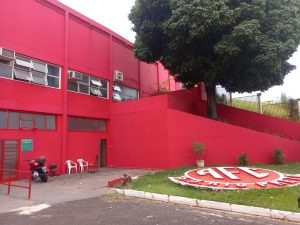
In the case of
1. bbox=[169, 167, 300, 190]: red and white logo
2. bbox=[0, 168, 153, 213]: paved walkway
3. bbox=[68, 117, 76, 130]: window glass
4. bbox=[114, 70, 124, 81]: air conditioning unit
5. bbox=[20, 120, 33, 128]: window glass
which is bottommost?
bbox=[0, 168, 153, 213]: paved walkway

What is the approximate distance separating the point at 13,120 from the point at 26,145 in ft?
4.36

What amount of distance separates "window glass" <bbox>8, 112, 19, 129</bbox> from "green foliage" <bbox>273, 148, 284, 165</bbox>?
42.0ft

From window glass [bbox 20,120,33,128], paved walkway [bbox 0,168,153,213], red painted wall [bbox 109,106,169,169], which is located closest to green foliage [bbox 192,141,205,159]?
red painted wall [bbox 109,106,169,169]

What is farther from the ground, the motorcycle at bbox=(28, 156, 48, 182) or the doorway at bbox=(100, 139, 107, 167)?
the doorway at bbox=(100, 139, 107, 167)

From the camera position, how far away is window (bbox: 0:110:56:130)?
14.8 m

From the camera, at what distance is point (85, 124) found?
19609 mm

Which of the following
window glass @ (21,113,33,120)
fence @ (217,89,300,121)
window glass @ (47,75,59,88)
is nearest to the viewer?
window glass @ (21,113,33,120)

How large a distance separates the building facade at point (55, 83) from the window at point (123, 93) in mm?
70

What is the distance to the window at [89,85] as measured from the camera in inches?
738

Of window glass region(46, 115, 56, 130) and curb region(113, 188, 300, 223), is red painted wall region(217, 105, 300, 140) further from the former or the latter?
curb region(113, 188, 300, 223)

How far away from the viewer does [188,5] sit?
16.2 m

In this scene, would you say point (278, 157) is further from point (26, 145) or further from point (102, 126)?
point (26, 145)

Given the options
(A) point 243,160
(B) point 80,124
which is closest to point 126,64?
(B) point 80,124

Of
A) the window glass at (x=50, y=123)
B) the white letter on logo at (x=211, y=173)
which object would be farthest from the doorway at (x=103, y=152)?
the white letter on logo at (x=211, y=173)
